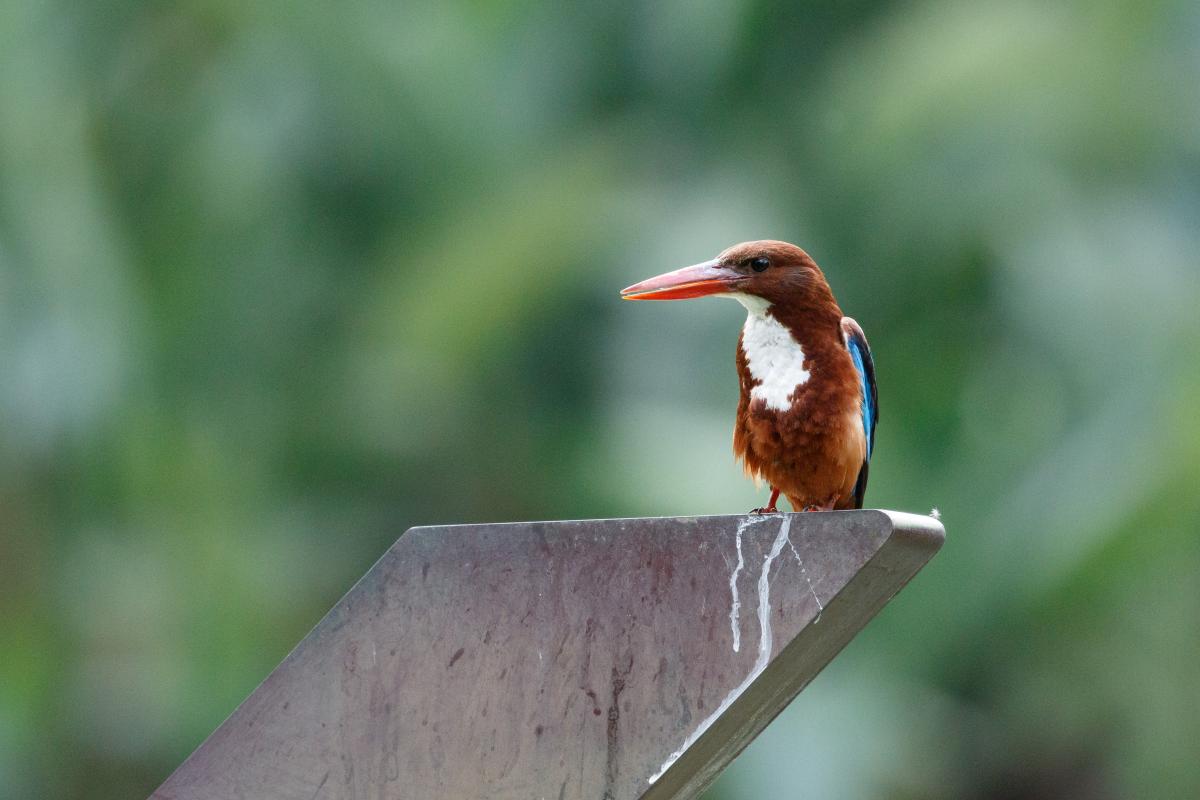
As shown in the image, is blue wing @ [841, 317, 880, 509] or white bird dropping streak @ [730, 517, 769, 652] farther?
blue wing @ [841, 317, 880, 509]

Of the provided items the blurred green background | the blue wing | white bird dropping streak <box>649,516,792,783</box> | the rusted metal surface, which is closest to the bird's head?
the blue wing

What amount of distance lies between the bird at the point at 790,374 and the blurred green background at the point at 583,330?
19.1 ft

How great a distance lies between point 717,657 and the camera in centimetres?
230

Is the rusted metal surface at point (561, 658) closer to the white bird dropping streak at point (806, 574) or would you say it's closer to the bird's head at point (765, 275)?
the white bird dropping streak at point (806, 574)

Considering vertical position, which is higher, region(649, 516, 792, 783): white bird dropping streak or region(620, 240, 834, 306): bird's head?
region(620, 240, 834, 306): bird's head

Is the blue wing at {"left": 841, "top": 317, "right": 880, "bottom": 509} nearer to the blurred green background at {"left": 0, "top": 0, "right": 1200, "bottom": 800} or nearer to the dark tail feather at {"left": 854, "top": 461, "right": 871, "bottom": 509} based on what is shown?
the dark tail feather at {"left": 854, "top": 461, "right": 871, "bottom": 509}

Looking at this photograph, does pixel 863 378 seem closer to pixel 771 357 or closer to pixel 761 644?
pixel 771 357

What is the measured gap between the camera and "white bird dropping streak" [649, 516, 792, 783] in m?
2.27

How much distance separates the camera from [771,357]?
3.42 meters

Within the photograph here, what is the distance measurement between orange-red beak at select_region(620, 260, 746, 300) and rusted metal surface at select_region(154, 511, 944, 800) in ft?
3.15

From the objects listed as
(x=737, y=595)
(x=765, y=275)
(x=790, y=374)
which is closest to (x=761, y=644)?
(x=737, y=595)

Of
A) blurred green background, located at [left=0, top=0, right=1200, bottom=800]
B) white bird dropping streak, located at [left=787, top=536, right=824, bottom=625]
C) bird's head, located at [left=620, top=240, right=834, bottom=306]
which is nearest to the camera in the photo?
white bird dropping streak, located at [left=787, top=536, right=824, bottom=625]

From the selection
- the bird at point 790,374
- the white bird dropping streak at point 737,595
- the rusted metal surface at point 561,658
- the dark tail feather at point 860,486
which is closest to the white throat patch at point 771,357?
the bird at point 790,374

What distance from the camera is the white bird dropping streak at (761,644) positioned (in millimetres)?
2268
